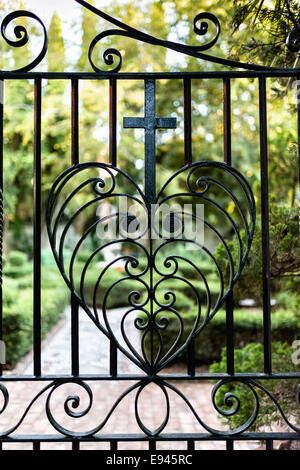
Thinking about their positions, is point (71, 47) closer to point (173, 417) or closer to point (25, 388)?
point (25, 388)

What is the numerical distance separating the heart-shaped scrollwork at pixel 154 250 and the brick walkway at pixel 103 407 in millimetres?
582

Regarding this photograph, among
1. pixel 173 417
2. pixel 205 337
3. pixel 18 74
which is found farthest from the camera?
pixel 205 337

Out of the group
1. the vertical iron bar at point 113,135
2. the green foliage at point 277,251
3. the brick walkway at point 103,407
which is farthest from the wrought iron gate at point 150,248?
the brick walkway at point 103,407

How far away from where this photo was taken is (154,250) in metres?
7.98

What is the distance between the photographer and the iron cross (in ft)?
4.91

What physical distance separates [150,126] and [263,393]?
1.84 metres

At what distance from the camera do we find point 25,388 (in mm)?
4695

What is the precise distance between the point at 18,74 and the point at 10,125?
953 cm

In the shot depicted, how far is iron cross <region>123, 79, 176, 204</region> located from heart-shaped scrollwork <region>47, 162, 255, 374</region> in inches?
1.8

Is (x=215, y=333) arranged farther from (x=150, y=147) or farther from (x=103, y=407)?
(x=150, y=147)

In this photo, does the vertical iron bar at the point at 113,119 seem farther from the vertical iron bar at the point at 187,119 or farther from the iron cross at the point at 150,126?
the vertical iron bar at the point at 187,119

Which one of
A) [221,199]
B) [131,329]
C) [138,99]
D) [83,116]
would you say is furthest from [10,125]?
[221,199]

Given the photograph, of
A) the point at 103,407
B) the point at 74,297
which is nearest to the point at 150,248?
the point at 74,297
